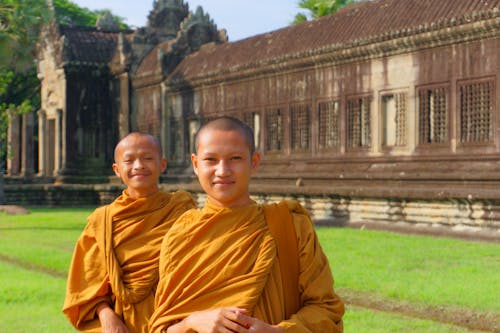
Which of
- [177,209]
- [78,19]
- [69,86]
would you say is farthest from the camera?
[78,19]

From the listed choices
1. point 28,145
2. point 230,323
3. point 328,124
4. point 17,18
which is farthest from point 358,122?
point 28,145

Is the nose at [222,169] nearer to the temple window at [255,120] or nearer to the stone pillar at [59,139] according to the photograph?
the temple window at [255,120]

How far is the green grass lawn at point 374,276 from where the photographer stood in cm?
709

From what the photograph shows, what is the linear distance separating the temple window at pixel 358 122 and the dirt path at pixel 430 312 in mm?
9630

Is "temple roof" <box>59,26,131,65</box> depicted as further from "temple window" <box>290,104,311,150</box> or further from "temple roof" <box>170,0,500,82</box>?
"temple window" <box>290,104,311,150</box>

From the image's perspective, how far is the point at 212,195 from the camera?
319 centimetres

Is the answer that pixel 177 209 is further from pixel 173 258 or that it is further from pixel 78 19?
pixel 78 19

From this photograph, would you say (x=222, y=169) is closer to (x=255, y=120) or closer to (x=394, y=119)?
(x=394, y=119)

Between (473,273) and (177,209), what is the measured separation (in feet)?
19.3

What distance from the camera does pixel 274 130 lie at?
814 inches

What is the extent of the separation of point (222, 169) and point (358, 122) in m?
14.9

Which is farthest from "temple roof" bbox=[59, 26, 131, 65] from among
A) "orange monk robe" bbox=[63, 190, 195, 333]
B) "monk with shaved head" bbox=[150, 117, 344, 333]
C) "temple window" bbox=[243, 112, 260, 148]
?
"monk with shaved head" bbox=[150, 117, 344, 333]

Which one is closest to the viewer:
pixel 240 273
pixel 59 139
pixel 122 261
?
pixel 240 273

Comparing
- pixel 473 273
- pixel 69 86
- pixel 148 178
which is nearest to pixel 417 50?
pixel 473 273
